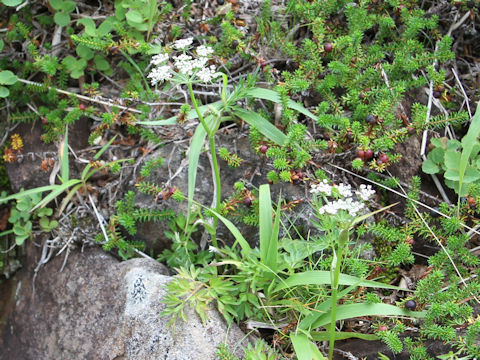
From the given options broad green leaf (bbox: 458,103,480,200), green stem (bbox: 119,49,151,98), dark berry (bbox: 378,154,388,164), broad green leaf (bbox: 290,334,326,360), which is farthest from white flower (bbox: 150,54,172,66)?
broad green leaf (bbox: 458,103,480,200)

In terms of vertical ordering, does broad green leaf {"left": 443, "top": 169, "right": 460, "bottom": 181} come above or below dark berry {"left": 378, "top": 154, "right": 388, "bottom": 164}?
below

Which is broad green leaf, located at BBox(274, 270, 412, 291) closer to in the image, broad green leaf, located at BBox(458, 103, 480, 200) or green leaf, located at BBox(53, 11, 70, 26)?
broad green leaf, located at BBox(458, 103, 480, 200)

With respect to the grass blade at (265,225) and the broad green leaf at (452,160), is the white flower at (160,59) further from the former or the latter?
the broad green leaf at (452,160)

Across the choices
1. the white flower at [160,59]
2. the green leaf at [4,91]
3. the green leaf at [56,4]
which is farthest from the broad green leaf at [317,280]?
the green leaf at [56,4]

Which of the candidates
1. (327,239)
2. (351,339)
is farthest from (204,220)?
(351,339)

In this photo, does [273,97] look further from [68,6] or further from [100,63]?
[68,6]

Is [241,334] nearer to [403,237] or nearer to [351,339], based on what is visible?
[351,339]
